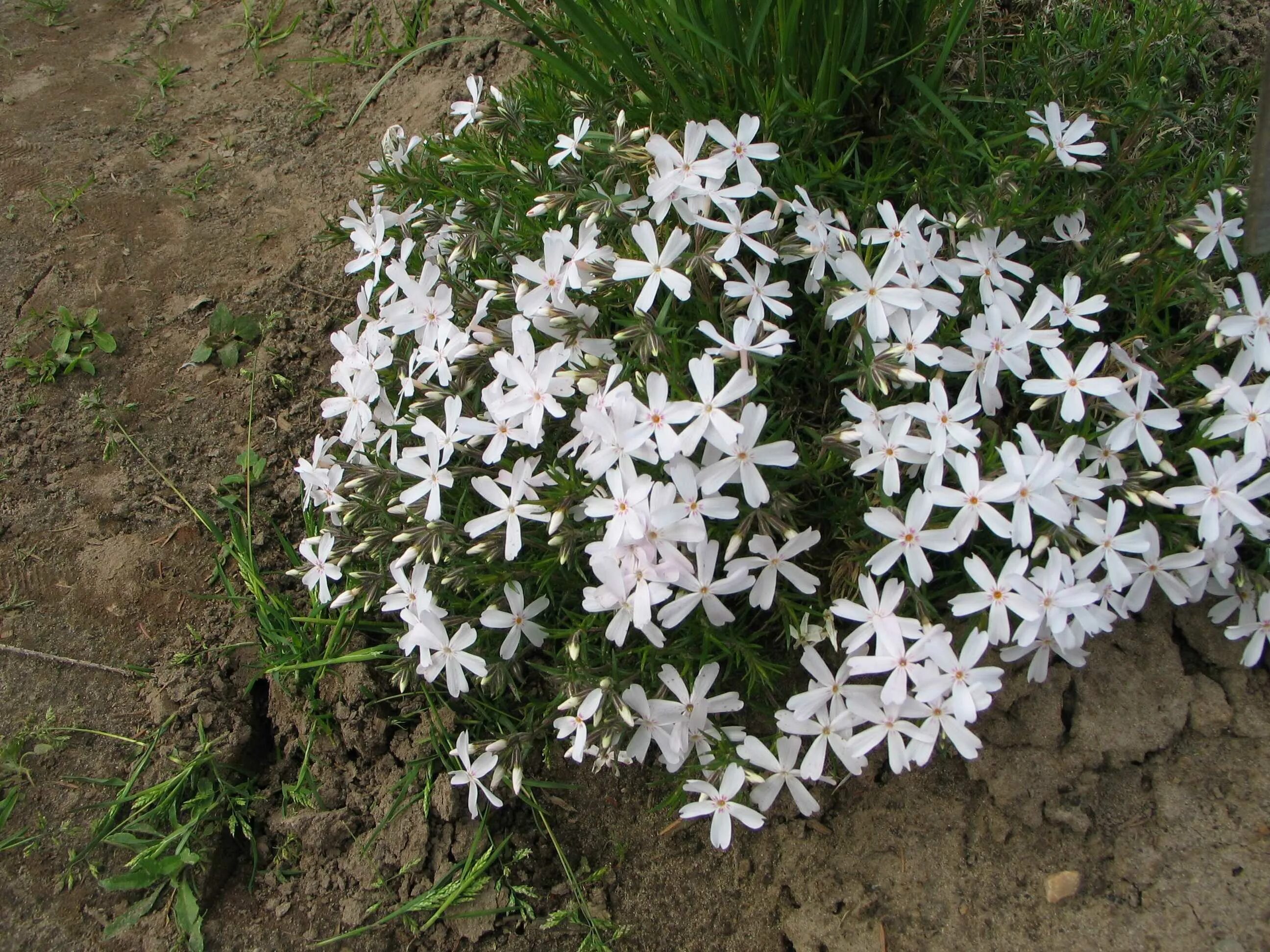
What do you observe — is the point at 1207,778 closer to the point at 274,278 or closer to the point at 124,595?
the point at 124,595

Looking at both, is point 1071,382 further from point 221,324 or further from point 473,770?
point 221,324

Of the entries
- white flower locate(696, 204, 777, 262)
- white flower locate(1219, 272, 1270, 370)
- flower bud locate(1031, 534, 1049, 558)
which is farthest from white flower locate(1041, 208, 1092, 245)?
flower bud locate(1031, 534, 1049, 558)

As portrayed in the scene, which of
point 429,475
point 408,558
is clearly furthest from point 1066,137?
point 408,558

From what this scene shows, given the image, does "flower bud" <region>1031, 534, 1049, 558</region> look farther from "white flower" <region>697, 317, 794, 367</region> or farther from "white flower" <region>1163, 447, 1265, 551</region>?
"white flower" <region>697, 317, 794, 367</region>

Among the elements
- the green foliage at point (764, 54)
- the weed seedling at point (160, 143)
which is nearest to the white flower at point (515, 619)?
the green foliage at point (764, 54)

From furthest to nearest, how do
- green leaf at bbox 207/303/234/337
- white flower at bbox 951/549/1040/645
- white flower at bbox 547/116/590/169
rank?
green leaf at bbox 207/303/234/337, white flower at bbox 547/116/590/169, white flower at bbox 951/549/1040/645

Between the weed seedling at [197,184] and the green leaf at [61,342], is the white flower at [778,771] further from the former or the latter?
the weed seedling at [197,184]
